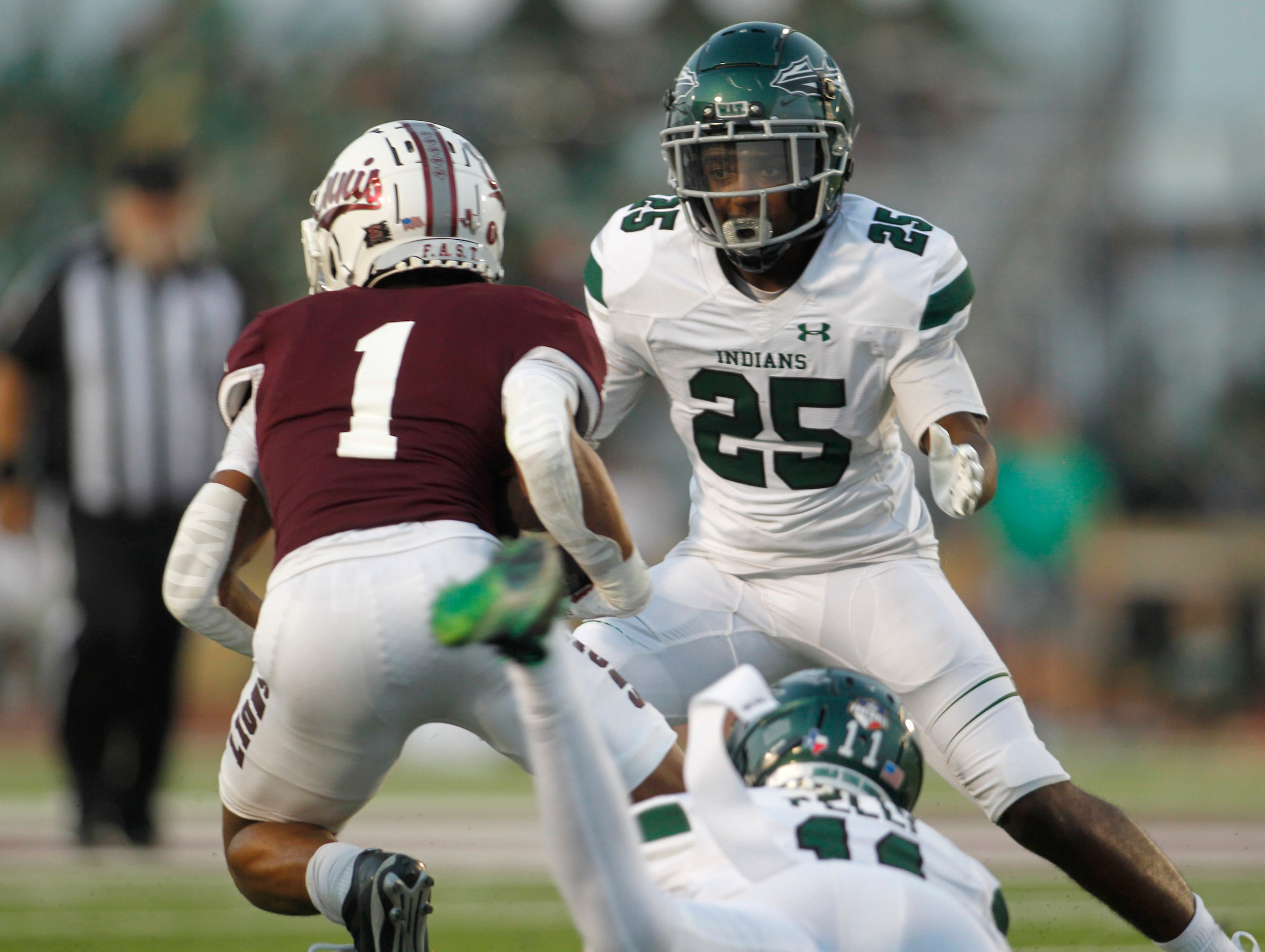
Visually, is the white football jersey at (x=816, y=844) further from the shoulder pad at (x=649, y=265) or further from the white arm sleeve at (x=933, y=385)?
the shoulder pad at (x=649, y=265)

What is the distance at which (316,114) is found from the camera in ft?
47.8

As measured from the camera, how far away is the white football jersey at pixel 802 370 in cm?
343

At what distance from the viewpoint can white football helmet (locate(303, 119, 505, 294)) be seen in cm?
311

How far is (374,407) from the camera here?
9.29 ft

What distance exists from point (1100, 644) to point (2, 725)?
6943 millimetres

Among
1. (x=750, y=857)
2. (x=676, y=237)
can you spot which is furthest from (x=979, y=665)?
(x=750, y=857)

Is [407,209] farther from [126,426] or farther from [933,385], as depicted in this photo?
[126,426]

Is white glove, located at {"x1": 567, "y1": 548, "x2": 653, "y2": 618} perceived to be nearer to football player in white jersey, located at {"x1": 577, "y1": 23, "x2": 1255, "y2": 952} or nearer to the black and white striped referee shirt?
football player in white jersey, located at {"x1": 577, "y1": 23, "x2": 1255, "y2": 952}

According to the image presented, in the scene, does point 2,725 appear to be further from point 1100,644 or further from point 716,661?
point 716,661

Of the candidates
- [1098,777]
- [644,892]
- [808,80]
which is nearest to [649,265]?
[808,80]

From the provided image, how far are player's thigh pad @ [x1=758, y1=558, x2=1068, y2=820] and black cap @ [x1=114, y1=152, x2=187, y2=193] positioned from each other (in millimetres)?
3459

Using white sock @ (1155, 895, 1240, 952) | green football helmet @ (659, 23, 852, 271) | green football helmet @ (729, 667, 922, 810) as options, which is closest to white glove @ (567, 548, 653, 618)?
green football helmet @ (729, 667, 922, 810)

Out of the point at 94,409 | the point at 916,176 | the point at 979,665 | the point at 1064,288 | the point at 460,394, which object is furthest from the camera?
the point at 916,176

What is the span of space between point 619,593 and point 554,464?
0.38 meters
